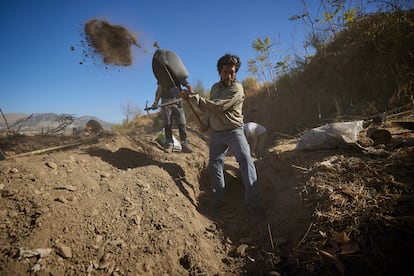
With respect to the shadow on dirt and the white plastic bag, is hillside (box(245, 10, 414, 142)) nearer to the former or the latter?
the white plastic bag

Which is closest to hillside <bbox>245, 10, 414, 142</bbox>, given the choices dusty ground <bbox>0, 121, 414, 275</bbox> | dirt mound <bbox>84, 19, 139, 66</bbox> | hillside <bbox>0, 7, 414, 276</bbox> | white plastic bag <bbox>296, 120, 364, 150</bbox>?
hillside <bbox>0, 7, 414, 276</bbox>

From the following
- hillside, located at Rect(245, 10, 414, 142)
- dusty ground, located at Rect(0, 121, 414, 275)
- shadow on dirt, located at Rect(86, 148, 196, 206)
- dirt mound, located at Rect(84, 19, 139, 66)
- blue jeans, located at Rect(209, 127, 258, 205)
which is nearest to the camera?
dusty ground, located at Rect(0, 121, 414, 275)

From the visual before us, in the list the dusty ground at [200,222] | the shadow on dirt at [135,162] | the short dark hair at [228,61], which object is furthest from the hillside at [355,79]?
the shadow on dirt at [135,162]

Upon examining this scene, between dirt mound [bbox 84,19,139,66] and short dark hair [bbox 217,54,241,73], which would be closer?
short dark hair [bbox 217,54,241,73]

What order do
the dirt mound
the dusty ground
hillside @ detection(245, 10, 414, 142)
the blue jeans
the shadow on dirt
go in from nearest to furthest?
the dusty ground, the blue jeans, the shadow on dirt, the dirt mound, hillside @ detection(245, 10, 414, 142)

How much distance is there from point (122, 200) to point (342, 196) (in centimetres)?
219

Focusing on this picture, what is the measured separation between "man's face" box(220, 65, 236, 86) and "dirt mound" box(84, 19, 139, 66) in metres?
2.22

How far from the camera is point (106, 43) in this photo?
366cm

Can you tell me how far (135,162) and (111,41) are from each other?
8.16ft

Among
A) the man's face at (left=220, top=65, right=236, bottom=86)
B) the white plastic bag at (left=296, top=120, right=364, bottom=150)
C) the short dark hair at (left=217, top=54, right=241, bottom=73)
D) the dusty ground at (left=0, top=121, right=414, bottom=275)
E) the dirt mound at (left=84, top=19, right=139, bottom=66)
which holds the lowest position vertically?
the dusty ground at (left=0, top=121, right=414, bottom=275)

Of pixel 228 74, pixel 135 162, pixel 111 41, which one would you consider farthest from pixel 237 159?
pixel 111 41

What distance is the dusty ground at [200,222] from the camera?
A: 4.39 ft

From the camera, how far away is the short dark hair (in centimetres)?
242

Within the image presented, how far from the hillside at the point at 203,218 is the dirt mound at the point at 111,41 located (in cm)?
186
